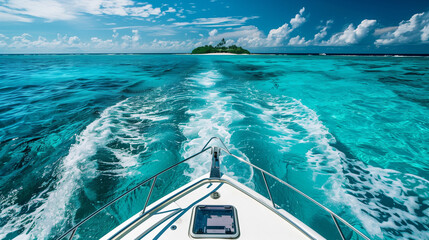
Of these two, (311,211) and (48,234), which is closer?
(48,234)

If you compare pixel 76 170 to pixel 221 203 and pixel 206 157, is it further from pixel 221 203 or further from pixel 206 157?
pixel 221 203

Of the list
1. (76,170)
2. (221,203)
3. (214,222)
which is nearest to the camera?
(214,222)

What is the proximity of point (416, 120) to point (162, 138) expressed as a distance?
11959mm

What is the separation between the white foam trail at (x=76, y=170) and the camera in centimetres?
321

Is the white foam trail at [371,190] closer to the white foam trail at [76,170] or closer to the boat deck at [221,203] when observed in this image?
the boat deck at [221,203]

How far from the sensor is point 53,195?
3.80 m

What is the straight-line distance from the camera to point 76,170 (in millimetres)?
4500

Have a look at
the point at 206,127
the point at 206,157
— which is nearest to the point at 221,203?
the point at 206,157

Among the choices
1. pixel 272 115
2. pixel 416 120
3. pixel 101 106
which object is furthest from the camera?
pixel 101 106

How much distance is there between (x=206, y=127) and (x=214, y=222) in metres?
5.23

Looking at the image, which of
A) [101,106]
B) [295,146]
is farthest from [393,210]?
[101,106]

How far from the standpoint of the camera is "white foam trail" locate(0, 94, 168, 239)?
321cm

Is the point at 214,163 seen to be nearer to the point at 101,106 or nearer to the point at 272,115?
the point at 272,115

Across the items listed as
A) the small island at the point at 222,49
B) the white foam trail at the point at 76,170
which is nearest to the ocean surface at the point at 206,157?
the white foam trail at the point at 76,170
